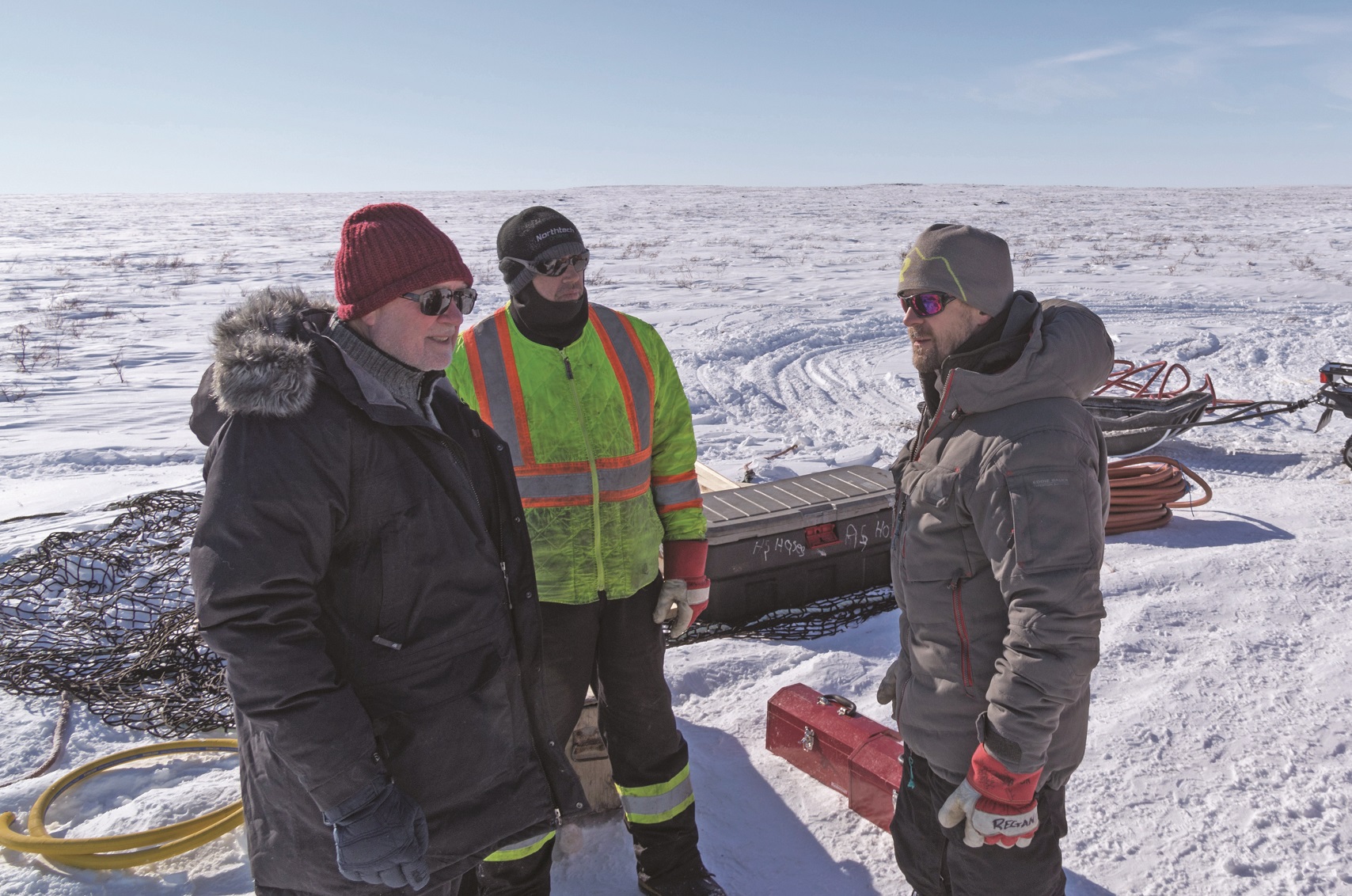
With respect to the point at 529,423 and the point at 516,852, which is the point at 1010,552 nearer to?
the point at 529,423

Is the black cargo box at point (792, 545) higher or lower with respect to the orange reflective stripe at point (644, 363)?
lower

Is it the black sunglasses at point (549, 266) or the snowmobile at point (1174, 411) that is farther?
the snowmobile at point (1174, 411)

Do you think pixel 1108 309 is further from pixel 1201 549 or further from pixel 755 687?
pixel 755 687

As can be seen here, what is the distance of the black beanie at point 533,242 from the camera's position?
7.93ft

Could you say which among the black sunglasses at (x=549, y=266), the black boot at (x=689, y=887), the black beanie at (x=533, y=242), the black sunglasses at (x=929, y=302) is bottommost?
the black boot at (x=689, y=887)

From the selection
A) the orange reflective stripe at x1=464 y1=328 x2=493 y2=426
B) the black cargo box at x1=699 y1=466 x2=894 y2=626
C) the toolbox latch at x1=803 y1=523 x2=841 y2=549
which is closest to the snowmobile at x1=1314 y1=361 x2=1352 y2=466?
the black cargo box at x1=699 y1=466 x2=894 y2=626

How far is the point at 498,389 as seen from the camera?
246cm

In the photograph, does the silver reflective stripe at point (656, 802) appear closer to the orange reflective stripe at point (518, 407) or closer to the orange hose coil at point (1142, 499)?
the orange reflective stripe at point (518, 407)

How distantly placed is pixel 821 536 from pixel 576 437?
2.23m

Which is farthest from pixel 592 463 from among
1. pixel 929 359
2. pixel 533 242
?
pixel 929 359

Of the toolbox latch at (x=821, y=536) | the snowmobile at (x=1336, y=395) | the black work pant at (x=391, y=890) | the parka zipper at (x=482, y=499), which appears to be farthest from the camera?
the snowmobile at (x=1336, y=395)

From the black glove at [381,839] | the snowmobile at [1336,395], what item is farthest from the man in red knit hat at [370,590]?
the snowmobile at [1336,395]

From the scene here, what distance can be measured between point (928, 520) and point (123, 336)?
1252 cm

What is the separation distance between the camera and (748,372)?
9680 millimetres
